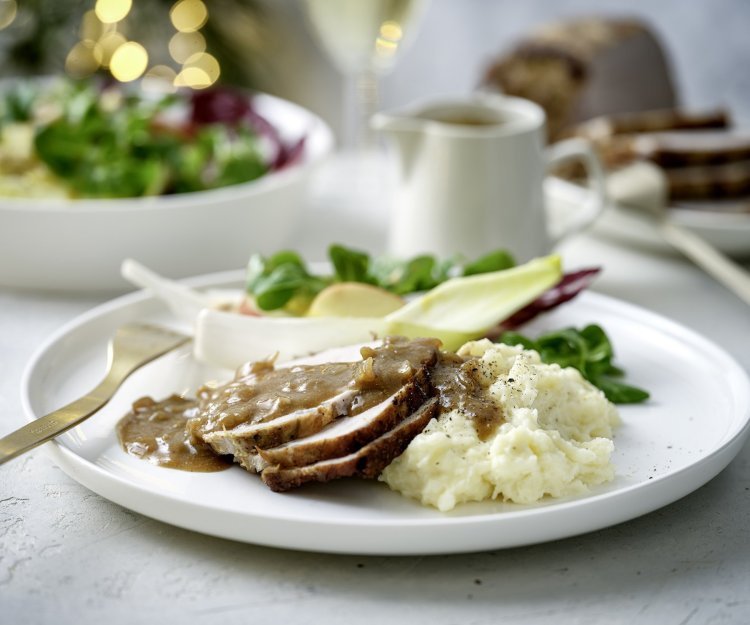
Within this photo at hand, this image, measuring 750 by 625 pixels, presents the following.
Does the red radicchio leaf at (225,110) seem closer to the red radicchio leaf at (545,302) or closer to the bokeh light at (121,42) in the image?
the red radicchio leaf at (545,302)

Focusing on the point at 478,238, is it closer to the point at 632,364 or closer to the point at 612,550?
the point at 632,364

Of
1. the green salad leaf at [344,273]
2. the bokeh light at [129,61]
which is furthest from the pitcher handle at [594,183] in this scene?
the bokeh light at [129,61]

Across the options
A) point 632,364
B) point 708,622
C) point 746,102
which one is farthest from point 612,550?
point 746,102

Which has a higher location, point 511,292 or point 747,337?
point 511,292

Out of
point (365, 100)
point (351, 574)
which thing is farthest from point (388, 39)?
point (351, 574)

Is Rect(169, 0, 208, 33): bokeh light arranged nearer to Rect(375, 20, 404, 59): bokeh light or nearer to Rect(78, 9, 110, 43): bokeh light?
Rect(78, 9, 110, 43): bokeh light

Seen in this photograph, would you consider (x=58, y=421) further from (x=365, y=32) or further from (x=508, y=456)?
(x=365, y=32)
